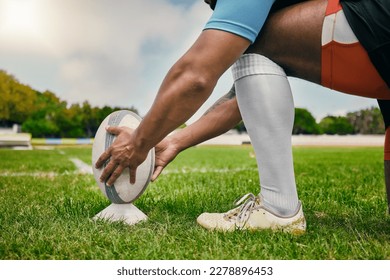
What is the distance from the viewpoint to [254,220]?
1.65 metres

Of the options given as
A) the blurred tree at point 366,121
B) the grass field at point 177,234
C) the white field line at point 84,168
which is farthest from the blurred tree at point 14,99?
the blurred tree at point 366,121

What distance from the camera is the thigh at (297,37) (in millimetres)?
1389

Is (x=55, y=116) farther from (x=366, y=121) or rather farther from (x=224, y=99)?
(x=224, y=99)

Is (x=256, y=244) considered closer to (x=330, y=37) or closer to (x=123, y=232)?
(x=123, y=232)

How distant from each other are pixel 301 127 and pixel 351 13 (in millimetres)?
16278

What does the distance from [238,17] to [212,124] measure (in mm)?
726

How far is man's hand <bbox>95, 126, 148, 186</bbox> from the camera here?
1.49 meters

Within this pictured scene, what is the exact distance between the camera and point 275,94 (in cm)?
153

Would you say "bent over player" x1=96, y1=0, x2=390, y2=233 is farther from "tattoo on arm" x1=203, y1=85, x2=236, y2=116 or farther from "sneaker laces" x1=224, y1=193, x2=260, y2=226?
"tattoo on arm" x1=203, y1=85, x2=236, y2=116

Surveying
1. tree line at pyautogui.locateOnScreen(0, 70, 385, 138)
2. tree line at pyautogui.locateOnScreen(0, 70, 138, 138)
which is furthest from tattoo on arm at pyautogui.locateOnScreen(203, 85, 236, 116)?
tree line at pyautogui.locateOnScreen(0, 70, 385, 138)

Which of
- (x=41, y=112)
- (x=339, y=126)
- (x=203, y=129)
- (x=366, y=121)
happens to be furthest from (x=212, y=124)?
(x=339, y=126)

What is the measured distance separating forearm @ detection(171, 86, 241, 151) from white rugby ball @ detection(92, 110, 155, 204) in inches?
6.9

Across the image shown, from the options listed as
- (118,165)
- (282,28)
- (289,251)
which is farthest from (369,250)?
(118,165)

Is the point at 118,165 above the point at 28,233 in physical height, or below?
above
